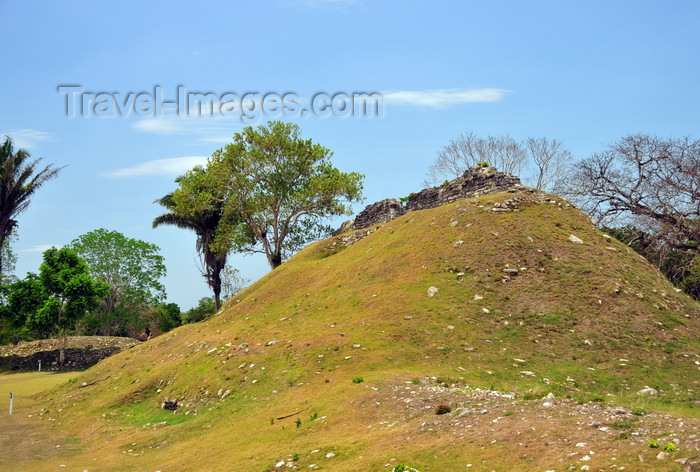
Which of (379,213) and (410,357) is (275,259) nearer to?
(379,213)

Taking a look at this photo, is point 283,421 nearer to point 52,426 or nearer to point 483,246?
point 52,426

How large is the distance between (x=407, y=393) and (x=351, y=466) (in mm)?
4174

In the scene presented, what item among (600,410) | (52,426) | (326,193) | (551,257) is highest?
(326,193)

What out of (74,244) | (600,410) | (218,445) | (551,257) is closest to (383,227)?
(551,257)

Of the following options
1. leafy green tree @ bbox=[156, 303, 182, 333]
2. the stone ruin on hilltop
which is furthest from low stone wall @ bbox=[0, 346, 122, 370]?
the stone ruin on hilltop

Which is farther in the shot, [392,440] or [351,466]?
[392,440]

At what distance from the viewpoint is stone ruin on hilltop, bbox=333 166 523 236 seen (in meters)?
31.2

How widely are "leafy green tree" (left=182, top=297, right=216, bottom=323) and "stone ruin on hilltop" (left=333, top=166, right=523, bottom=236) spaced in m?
35.3

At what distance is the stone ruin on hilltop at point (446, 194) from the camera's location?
3117 cm

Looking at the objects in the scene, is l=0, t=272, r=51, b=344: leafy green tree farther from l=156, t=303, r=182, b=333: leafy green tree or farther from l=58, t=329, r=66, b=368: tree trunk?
l=156, t=303, r=182, b=333: leafy green tree

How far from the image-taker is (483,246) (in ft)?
82.8

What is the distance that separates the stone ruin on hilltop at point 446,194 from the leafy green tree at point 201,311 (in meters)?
35.3

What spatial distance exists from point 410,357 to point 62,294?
37.1 meters

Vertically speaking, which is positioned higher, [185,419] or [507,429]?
[507,429]
